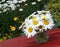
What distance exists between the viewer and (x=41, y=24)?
311cm

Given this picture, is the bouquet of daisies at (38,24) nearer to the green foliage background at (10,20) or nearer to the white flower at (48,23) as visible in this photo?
the white flower at (48,23)

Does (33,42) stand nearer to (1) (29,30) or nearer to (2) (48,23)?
(1) (29,30)

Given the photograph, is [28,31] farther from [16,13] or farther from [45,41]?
[16,13]

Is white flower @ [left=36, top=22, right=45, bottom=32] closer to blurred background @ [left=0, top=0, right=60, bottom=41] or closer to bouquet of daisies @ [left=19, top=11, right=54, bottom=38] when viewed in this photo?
bouquet of daisies @ [left=19, top=11, right=54, bottom=38]

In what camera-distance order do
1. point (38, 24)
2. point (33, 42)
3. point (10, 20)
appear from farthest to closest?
1. point (10, 20)
2. point (33, 42)
3. point (38, 24)

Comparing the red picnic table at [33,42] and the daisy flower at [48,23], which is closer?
the daisy flower at [48,23]

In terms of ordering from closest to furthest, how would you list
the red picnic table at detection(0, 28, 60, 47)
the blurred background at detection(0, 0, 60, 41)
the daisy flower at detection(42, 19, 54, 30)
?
the daisy flower at detection(42, 19, 54, 30) < the red picnic table at detection(0, 28, 60, 47) < the blurred background at detection(0, 0, 60, 41)

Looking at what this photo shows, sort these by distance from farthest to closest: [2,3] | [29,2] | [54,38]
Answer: [2,3], [29,2], [54,38]

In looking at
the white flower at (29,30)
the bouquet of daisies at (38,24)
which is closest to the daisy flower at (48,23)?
the bouquet of daisies at (38,24)

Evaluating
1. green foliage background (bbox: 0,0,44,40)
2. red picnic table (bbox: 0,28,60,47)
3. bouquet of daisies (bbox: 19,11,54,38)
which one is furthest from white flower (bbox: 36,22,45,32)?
green foliage background (bbox: 0,0,44,40)

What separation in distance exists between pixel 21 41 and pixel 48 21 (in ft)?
1.75

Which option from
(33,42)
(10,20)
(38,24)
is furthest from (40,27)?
(10,20)

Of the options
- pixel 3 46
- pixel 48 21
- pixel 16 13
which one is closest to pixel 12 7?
pixel 16 13

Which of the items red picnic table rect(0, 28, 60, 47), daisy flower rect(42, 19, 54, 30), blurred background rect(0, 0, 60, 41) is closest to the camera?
daisy flower rect(42, 19, 54, 30)
